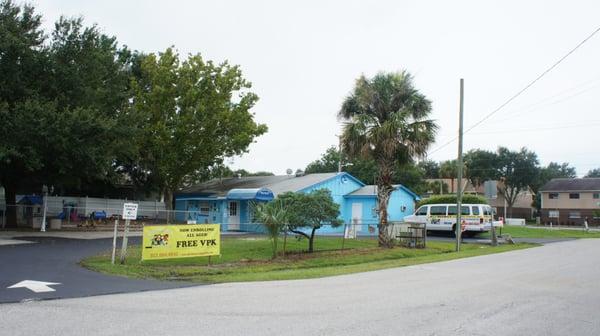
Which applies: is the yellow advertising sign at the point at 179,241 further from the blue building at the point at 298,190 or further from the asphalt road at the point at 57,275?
the blue building at the point at 298,190

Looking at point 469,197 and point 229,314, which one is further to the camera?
point 469,197

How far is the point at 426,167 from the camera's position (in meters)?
92.2

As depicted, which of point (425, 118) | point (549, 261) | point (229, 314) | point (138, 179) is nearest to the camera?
point (229, 314)

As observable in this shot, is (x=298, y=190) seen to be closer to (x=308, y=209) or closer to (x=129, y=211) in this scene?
(x=308, y=209)

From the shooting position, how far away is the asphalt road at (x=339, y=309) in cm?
731

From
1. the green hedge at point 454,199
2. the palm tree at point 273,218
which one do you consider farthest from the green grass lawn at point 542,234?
the palm tree at point 273,218

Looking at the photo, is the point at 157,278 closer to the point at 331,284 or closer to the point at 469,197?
the point at 331,284

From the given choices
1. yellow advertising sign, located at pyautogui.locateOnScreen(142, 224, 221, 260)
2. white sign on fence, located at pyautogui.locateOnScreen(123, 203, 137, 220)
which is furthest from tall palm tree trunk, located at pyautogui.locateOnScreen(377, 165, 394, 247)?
white sign on fence, located at pyautogui.locateOnScreen(123, 203, 137, 220)

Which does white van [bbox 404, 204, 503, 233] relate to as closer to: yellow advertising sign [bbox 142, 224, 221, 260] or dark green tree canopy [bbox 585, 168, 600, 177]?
yellow advertising sign [bbox 142, 224, 221, 260]

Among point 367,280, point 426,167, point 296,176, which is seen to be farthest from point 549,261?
point 426,167

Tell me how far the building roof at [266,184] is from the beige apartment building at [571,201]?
4239 centimetres

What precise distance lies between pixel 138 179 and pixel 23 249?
2586 centimetres

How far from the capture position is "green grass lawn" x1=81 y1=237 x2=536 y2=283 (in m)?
14.0

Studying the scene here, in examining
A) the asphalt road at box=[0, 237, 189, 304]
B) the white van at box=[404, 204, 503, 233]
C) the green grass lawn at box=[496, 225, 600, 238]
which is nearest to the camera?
the asphalt road at box=[0, 237, 189, 304]
